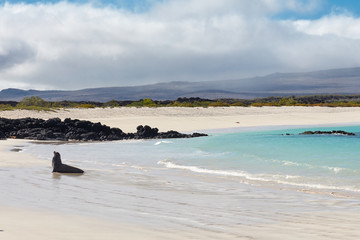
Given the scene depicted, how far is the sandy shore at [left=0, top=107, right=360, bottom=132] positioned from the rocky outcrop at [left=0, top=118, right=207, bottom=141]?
5.61 m

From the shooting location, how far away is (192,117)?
176ft

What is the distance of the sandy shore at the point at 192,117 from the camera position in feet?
151

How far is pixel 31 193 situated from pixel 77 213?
2.47 meters

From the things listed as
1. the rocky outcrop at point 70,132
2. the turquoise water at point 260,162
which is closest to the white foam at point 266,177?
the turquoise water at point 260,162

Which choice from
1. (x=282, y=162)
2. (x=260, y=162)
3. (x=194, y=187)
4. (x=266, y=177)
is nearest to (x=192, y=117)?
(x=260, y=162)

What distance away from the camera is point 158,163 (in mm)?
18203

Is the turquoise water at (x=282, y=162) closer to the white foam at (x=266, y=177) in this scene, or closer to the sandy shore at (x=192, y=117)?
the white foam at (x=266, y=177)

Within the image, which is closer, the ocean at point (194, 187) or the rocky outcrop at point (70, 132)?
the ocean at point (194, 187)

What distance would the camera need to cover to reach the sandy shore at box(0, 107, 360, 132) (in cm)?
4617

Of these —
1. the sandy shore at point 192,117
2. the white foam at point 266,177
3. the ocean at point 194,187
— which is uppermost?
the sandy shore at point 192,117

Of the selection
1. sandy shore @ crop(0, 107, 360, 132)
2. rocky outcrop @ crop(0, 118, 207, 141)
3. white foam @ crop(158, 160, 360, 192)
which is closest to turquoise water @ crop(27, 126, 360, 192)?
white foam @ crop(158, 160, 360, 192)

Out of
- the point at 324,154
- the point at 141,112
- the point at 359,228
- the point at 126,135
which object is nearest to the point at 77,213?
the point at 359,228

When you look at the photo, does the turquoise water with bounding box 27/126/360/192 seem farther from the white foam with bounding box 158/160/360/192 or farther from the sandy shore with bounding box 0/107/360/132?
the sandy shore with bounding box 0/107/360/132

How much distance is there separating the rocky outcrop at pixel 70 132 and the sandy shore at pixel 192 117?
18.4ft
